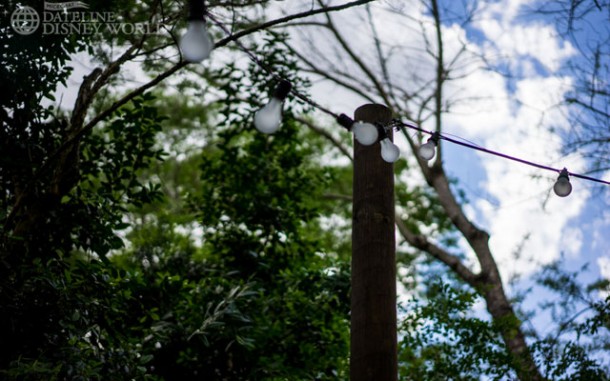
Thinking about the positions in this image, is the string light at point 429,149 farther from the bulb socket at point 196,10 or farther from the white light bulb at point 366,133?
the bulb socket at point 196,10

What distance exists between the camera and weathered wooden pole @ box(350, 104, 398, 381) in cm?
→ 249

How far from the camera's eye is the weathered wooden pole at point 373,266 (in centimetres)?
249

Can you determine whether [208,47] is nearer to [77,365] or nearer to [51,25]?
[77,365]

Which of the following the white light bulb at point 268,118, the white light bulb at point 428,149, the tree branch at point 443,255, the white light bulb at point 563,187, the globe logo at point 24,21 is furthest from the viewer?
the tree branch at point 443,255

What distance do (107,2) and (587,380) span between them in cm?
443

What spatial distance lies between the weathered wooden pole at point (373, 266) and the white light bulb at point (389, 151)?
0.37ft

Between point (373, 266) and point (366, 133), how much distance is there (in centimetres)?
55

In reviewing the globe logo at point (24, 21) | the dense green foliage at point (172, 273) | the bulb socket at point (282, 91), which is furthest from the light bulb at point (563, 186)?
the globe logo at point (24, 21)

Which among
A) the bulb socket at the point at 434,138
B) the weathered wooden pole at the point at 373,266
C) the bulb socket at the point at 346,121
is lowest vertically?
the weathered wooden pole at the point at 373,266

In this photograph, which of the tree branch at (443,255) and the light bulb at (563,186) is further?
the tree branch at (443,255)

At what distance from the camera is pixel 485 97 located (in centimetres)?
969

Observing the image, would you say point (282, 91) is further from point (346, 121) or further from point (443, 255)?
point (443, 255)

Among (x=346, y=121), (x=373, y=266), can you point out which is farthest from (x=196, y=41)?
(x=373, y=266)

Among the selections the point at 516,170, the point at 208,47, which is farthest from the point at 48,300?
the point at 516,170
